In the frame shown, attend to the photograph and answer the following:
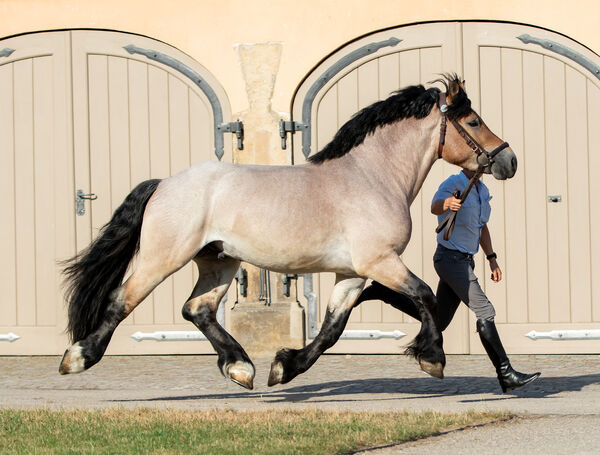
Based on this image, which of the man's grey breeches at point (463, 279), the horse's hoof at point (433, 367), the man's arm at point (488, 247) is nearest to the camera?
the horse's hoof at point (433, 367)

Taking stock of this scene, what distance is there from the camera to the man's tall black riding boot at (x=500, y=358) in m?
6.92

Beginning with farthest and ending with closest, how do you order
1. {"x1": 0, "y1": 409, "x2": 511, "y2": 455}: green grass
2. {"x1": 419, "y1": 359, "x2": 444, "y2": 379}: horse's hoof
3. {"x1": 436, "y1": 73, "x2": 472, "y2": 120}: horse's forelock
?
{"x1": 436, "y1": 73, "x2": 472, "y2": 120}: horse's forelock → {"x1": 419, "y1": 359, "x2": 444, "y2": 379}: horse's hoof → {"x1": 0, "y1": 409, "x2": 511, "y2": 455}: green grass

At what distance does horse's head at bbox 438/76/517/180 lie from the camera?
271 inches

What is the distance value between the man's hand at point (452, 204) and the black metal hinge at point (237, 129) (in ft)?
10.5

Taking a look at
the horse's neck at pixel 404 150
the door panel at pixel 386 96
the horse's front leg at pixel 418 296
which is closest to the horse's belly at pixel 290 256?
the horse's front leg at pixel 418 296

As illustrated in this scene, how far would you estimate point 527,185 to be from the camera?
9.72 m

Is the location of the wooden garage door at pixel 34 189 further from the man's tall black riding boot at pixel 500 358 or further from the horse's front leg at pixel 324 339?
the man's tall black riding boot at pixel 500 358

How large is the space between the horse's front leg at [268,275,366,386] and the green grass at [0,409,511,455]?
0.47 meters

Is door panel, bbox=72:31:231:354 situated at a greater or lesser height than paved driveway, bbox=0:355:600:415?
greater

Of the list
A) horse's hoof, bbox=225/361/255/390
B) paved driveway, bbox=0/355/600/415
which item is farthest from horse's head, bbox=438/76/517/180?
horse's hoof, bbox=225/361/255/390

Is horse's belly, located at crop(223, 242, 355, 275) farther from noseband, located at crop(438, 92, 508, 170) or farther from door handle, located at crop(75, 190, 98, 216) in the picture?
door handle, located at crop(75, 190, 98, 216)

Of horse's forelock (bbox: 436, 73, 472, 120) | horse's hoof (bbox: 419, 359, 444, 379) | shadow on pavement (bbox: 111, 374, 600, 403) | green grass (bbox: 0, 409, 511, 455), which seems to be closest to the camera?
green grass (bbox: 0, 409, 511, 455)

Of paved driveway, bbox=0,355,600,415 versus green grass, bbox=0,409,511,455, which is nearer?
green grass, bbox=0,409,511,455

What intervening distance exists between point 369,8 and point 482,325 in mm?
3854
